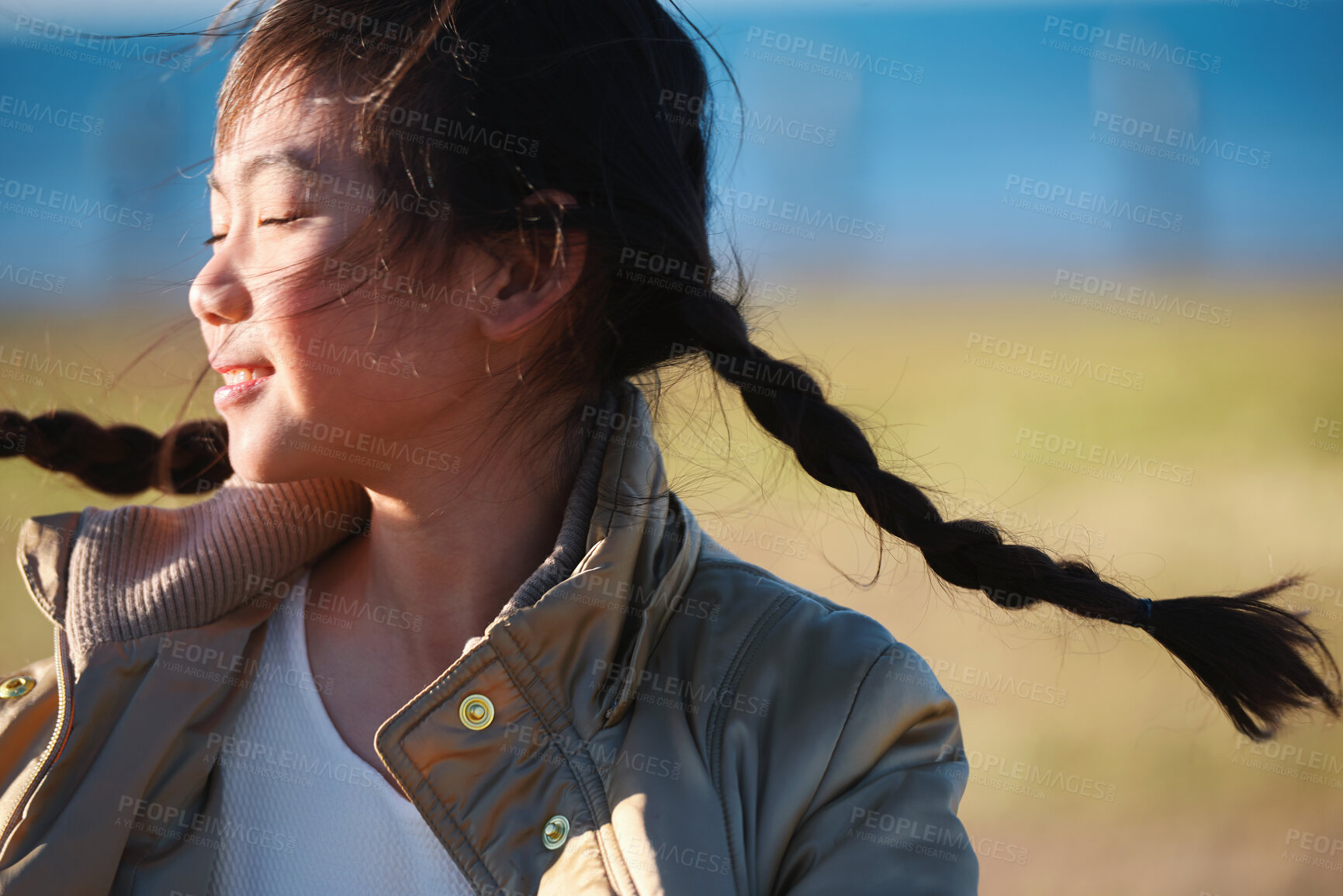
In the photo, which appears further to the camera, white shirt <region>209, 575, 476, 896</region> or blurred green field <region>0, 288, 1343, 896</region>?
blurred green field <region>0, 288, 1343, 896</region>

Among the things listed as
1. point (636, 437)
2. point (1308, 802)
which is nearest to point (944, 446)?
point (1308, 802)

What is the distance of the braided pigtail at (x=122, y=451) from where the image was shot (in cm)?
183

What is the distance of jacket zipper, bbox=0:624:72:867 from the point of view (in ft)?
4.66

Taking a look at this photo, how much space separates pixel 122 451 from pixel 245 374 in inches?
18.3

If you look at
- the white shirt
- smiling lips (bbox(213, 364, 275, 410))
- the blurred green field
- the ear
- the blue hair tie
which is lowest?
the blurred green field

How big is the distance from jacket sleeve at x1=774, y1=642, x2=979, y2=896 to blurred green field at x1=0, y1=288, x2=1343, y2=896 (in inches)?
8.3

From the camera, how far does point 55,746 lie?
146 cm

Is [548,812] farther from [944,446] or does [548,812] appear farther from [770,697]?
[944,446]

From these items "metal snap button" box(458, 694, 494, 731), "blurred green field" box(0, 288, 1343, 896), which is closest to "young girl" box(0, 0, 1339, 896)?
"metal snap button" box(458, 694, 494, 731)

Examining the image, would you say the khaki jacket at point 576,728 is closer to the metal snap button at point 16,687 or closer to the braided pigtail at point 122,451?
the metal snap button at point 16,687

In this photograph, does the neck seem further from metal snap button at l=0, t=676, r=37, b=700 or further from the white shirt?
metal snap button at l=0, t=676, r=37, b=700

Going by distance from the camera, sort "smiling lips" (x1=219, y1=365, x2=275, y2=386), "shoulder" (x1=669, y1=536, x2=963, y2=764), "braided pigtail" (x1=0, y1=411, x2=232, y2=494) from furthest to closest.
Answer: "braided pigtail" (x1=0, y1=411, x2=232, y2=494) < "smiling lips" (x1=219, y1=365, x2=275, y2=386) < "shoulder" (x1=669, y1=536, x2=963, y2=764)

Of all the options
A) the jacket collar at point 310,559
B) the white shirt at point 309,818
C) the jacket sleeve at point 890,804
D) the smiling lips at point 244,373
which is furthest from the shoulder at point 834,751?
the smiling lips at point 244,373

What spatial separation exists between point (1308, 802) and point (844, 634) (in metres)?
3.40
